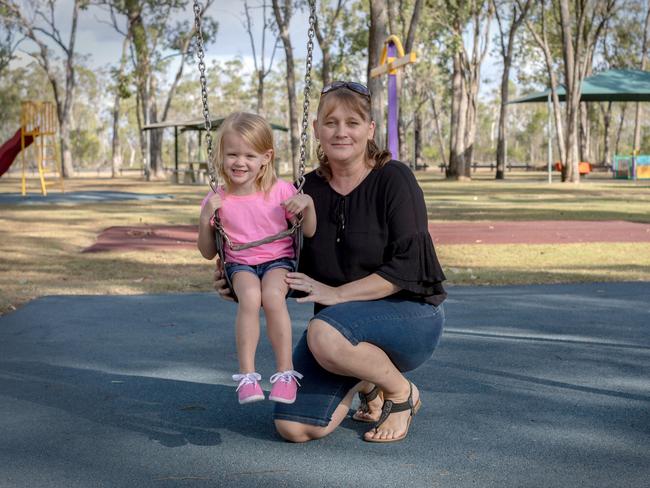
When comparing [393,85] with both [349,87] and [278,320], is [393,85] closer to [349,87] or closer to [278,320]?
[349,87]

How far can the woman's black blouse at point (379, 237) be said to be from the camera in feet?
11.3

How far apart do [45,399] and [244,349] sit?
1.27 m

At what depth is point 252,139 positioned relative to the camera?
3.45 meters

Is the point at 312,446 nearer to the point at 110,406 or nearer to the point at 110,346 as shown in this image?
the point at 110,406

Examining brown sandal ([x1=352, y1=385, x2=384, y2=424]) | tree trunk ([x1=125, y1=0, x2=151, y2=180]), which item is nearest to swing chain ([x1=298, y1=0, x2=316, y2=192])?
brown sandal ([x1=352, y1=385, x2=384, y2=424])

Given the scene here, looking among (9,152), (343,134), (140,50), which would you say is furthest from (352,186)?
(140,50)

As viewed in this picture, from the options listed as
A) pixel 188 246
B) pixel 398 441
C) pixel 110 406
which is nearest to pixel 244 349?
pixel 398 441

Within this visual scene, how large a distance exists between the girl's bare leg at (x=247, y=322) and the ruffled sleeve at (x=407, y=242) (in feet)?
1.56

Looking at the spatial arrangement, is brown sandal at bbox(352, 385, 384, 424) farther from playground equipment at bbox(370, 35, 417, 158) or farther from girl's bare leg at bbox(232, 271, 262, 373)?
playground equipment at bbox(370, 35, 417, 158)

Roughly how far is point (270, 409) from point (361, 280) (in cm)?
83

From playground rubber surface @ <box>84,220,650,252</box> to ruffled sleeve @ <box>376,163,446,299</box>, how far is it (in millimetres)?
8351

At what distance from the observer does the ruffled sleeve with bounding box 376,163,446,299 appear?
342cm

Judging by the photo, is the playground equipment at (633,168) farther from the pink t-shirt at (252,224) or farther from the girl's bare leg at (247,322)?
the girl's bare leg at (247,322)

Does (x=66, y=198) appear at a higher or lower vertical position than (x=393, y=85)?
lower
